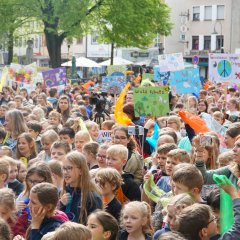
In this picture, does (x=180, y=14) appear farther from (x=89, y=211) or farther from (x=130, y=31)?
(x=89, y=211)

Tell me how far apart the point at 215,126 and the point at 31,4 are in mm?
29430

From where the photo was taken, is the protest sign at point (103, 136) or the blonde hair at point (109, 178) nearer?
the blonde hair at point (109, 178)

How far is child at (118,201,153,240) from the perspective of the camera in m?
5.92

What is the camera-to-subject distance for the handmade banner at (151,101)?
497 inches

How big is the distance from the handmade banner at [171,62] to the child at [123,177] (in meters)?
13.1

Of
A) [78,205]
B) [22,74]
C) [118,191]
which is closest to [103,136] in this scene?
[118,191]

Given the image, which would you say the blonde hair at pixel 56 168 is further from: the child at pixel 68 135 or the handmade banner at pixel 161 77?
the handmade banner at pixel 161 77

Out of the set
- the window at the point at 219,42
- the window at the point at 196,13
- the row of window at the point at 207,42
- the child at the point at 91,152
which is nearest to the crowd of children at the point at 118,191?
the child at the point at 91,152

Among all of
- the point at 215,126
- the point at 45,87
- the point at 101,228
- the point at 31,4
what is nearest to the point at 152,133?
the point at 215,126

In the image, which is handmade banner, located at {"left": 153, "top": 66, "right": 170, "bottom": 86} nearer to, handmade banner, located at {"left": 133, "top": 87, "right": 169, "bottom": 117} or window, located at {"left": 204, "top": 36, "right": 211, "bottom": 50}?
handmade banner, located at {"left": 133, "top": 87, "right": 169, "bottom": 117}

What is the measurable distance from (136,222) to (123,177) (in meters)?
1.65

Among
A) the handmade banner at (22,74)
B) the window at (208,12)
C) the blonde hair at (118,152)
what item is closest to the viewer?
the blonde hair at (118,152)

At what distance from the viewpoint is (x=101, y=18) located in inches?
1646

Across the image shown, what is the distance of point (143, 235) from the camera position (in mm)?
5988
